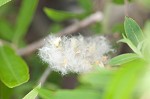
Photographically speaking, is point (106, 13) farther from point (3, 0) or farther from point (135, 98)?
point (135, 98)

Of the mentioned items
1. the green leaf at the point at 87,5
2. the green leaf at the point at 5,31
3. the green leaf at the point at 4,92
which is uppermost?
the green leaf at the point at 87,5

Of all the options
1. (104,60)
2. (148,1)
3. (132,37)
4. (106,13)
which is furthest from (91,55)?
(106,13)

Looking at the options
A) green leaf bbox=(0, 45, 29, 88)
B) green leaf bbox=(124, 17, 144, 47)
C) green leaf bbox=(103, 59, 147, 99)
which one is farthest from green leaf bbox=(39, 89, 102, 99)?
green leaf bbox=(0, 45, 29, 88)

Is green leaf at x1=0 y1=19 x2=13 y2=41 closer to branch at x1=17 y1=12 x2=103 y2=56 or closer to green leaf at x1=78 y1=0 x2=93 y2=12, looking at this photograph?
branch at x1=17 y1=12 x2=103 y2=56

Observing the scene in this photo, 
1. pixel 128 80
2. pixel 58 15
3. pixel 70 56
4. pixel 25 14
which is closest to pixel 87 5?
pixel 58 15

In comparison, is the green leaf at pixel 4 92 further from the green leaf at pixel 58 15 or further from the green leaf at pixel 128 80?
the green leaf at pixel 128 80

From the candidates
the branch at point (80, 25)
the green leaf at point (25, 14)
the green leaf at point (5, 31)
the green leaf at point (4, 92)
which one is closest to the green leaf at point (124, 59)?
the green leaf at point (4, 92)

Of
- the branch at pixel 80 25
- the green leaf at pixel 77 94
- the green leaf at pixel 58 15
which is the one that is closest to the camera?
the green leaf at pixel 77 94

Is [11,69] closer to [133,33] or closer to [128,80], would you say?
[133,33]
